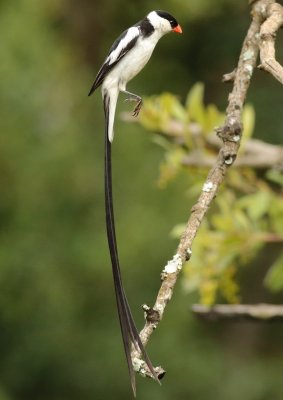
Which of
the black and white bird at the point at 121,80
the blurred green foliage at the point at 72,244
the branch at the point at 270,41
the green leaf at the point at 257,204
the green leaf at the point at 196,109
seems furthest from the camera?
the blurred green foliage at the point at 72,244

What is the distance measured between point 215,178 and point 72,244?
5.00 metres

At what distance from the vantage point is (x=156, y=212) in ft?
23.0

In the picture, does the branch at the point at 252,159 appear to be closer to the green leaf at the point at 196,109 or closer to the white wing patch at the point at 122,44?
the green leaf at the point at 196,109

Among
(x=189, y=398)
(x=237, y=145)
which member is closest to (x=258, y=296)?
(x=189, y=398)

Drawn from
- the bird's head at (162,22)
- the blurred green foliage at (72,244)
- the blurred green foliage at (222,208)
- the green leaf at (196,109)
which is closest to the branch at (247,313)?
the blurred green foliage at (222,208)

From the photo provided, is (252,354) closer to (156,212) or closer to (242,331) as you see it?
(242,331)

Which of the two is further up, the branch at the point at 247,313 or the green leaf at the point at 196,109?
the green leaf at the point at 196,109

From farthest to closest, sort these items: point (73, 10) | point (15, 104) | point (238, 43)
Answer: point (73, 10) < point (238, 43) < point (15, 104)

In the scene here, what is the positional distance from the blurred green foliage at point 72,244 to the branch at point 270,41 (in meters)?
4.18

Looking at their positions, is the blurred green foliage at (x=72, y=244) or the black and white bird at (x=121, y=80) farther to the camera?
the blurred green foliage at (x=72, y=244)

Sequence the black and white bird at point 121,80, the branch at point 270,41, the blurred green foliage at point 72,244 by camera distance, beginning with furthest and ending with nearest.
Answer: the blurred green foliage at point 72,244, the branch at point 270,41, the black and white bird at point 121,80

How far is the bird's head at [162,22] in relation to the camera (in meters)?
1.87

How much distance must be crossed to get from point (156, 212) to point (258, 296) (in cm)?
206

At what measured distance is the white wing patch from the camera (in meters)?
1.79
